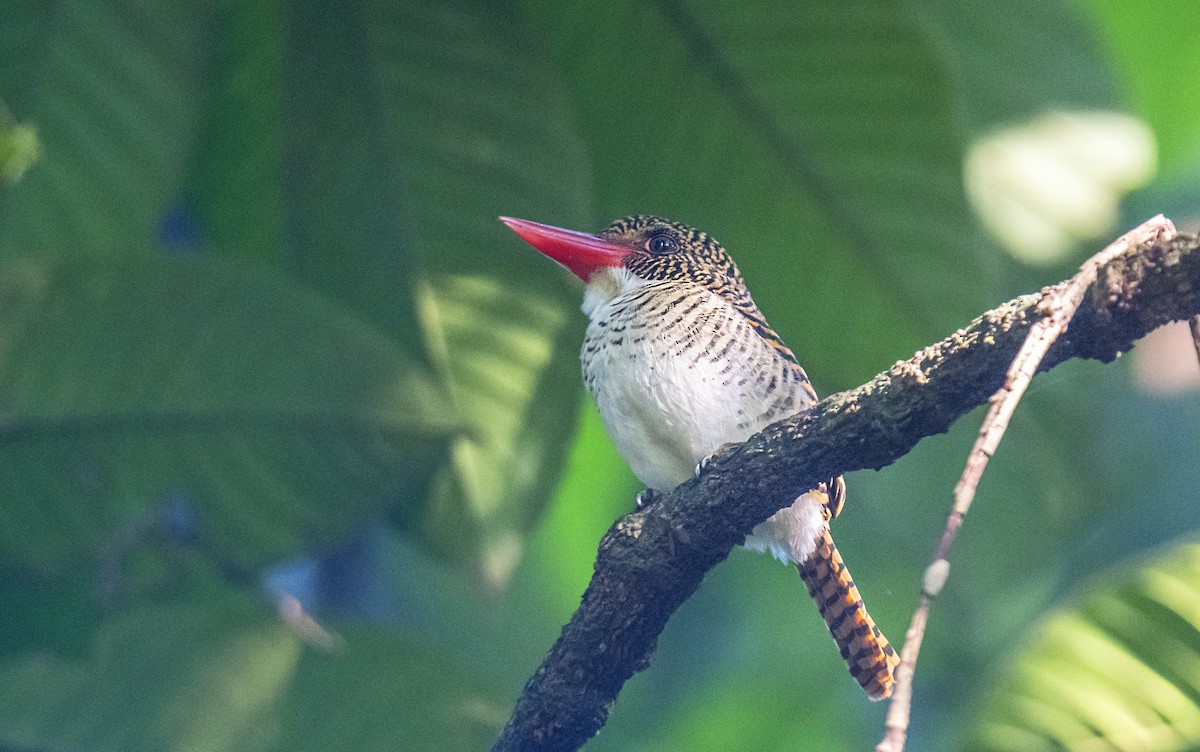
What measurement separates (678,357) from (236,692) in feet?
4.54

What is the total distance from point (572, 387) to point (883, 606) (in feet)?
2.18

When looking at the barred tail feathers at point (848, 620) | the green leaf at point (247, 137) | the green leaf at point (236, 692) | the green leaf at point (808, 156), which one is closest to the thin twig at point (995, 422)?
the barred tail feathers at point (848, 620)

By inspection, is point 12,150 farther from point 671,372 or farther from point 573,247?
point 671,372

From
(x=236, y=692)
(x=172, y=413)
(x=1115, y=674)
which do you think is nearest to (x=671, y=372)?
(x=1115, y=674)

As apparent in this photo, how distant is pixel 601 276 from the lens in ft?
4.49

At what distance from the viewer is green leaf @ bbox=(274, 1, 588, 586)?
1.98m

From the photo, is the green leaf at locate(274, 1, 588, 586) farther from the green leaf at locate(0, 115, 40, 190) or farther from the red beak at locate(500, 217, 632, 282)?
the green leaf at locate(0, 115, 40, 190)

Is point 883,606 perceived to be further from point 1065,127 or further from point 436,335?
point 1065,127

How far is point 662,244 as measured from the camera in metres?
1.43

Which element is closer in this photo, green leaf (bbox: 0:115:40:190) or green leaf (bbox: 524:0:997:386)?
green leaf (bbox: 0:115:40:190)

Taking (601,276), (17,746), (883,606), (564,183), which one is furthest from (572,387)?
(17,746)

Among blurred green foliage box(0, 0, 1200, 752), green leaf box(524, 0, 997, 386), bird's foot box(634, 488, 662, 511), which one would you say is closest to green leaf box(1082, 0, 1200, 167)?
blurred green foliage box(0, 0, 1200, 752)

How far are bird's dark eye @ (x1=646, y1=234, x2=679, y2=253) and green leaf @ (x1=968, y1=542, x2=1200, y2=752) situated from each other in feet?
2.81

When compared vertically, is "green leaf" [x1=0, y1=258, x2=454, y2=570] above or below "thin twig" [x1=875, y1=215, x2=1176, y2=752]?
below
